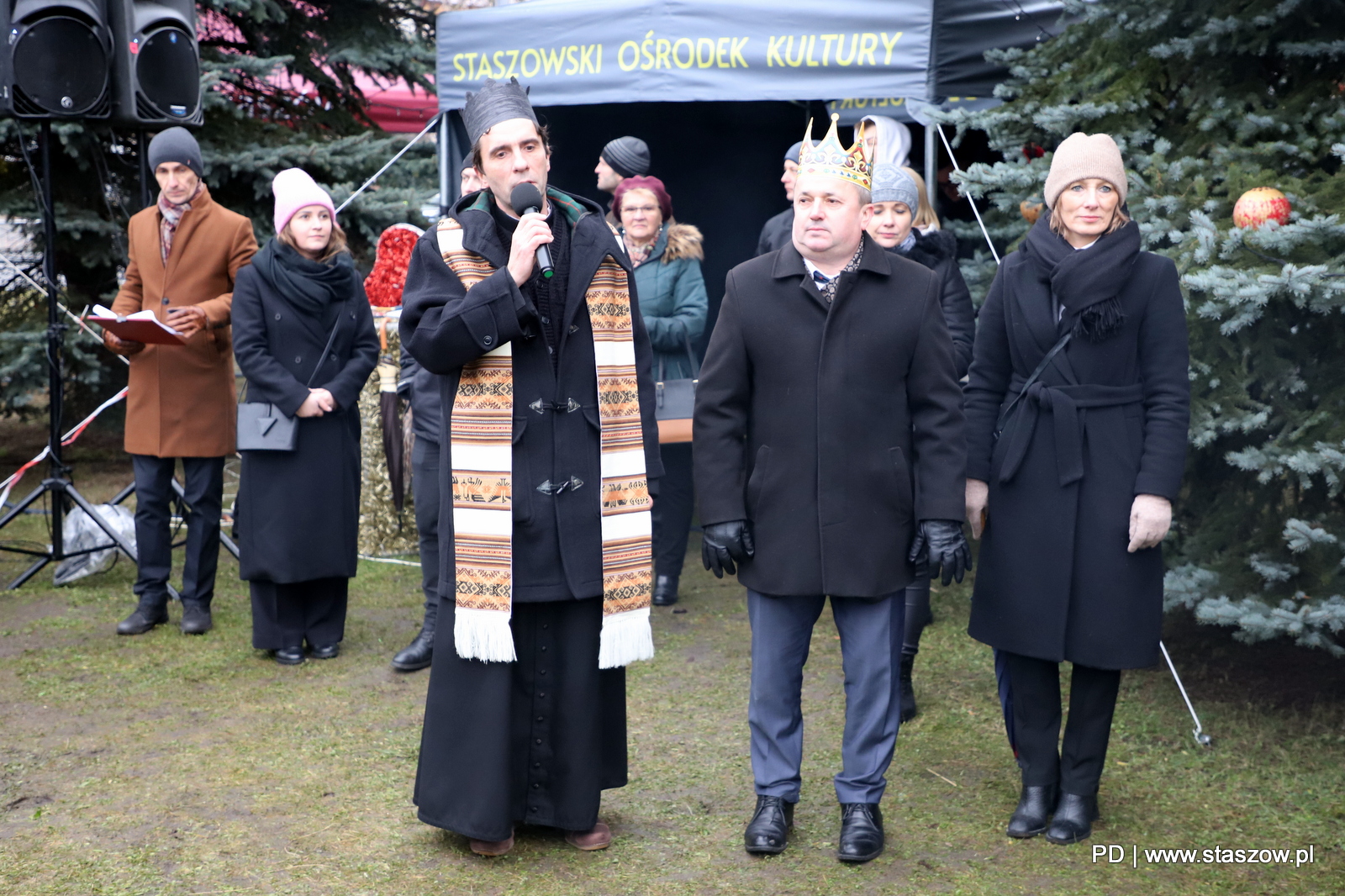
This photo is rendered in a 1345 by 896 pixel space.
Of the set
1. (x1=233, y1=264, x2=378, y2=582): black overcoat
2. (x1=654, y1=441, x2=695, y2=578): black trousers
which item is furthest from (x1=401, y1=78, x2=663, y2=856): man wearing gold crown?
(x1=654, y1=441, x2=695, y2=578): black trousers

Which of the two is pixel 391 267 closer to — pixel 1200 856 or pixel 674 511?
pixel 674 511

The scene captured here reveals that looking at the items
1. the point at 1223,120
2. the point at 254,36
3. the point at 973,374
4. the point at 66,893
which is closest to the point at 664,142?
the point at 254,36

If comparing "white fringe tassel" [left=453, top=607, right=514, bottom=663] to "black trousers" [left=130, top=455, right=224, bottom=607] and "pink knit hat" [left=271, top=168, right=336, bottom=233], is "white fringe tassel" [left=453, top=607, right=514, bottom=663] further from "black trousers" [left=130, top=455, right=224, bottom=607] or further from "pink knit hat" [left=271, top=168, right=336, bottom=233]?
"black trousers" [left=130, top=455, right=224, bottom=607]

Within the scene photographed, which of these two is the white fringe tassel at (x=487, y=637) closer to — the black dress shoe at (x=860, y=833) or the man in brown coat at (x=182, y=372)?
the black dress shoe at (x=860, y=833)

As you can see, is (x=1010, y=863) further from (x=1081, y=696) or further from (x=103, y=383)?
(x=103, y=383)

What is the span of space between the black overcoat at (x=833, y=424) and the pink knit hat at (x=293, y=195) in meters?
2.55

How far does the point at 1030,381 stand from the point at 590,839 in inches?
69.8

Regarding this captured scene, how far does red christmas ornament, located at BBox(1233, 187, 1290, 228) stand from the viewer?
4.22m

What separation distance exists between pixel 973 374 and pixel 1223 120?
1.79 meters

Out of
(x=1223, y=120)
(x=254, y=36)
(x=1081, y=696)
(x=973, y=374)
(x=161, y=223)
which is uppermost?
(x=254, y=36)

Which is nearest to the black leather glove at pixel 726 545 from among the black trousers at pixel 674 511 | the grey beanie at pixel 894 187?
the grey beanie at pixel 894 187

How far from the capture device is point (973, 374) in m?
3.90

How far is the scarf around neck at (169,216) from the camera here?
5.93m

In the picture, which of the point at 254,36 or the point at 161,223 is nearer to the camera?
the point at 161,223
